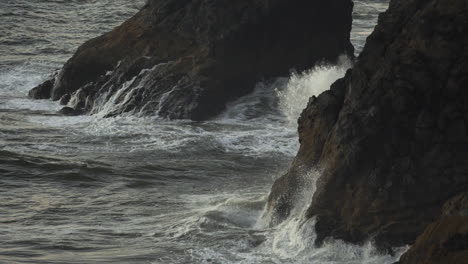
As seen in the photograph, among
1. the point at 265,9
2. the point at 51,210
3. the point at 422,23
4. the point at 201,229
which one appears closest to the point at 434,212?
the point at 422,23

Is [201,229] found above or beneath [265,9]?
beneath

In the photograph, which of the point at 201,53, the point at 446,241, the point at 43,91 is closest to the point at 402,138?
the point at 446,241

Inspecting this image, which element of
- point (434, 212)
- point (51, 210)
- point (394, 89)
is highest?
point (394, 89)

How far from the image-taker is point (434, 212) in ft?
41.5

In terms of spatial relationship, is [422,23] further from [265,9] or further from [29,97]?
[29,97]

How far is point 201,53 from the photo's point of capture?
23.6 m

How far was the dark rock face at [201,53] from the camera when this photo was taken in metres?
23.3

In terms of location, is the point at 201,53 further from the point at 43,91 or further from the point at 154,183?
the point at 154,183

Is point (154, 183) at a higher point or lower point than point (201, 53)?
lower

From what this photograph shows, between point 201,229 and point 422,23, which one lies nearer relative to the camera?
point 422,23

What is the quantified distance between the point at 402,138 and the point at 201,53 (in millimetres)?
10932

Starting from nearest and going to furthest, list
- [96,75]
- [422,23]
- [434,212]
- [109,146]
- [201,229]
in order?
[434,212] → [422,23] → [201,229] → [109,146] → [96,75]

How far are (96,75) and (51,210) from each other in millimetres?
9500

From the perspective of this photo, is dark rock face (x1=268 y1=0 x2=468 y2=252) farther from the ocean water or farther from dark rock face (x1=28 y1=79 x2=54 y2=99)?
dark rock face (x1=28 y1=79 x2=54 y2=99)
